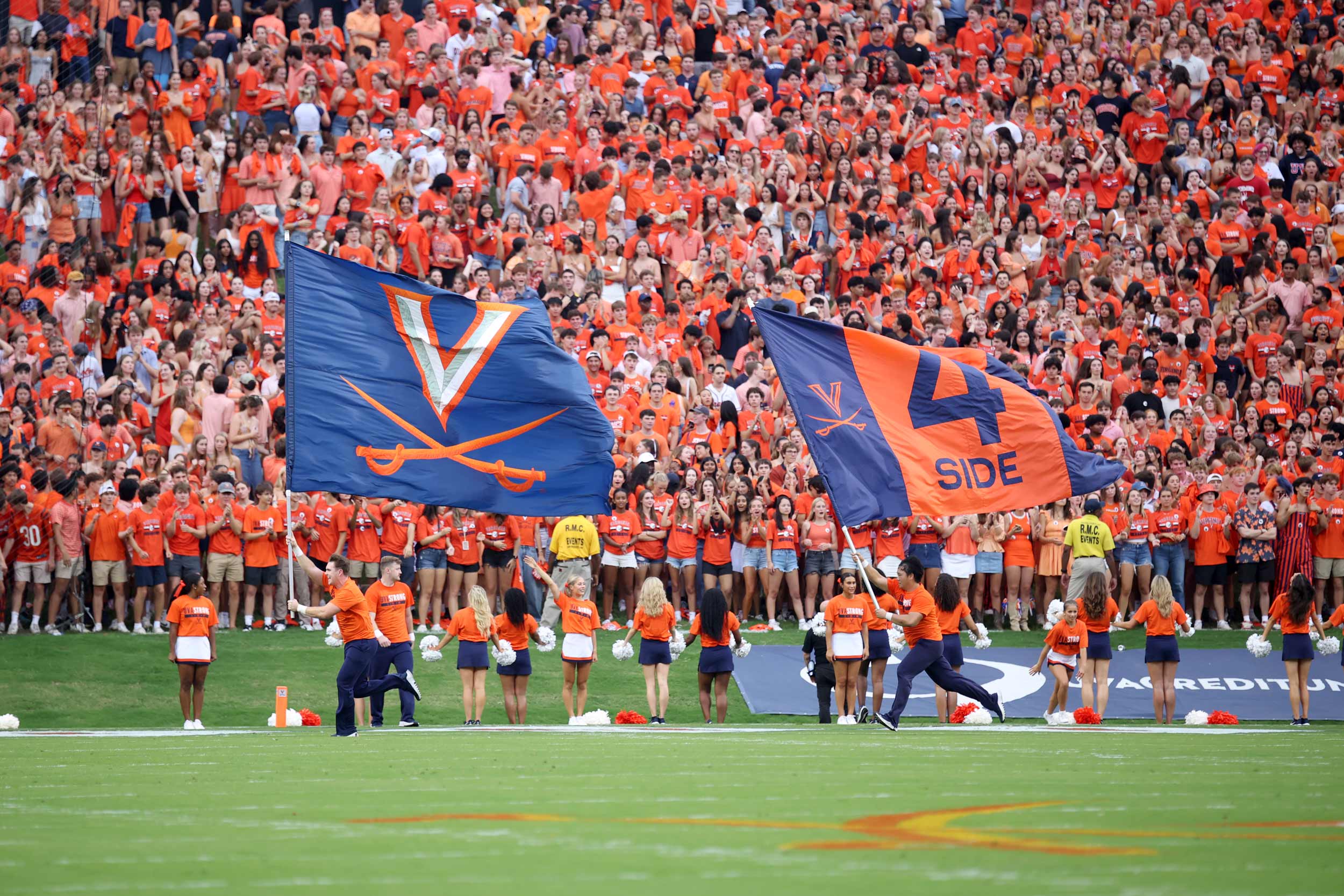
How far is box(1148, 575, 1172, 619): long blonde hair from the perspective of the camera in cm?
1658

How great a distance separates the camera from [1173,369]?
2306 centimetres

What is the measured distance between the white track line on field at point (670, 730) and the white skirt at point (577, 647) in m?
0.93

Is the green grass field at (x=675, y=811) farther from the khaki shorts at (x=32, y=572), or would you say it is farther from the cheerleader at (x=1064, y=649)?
the khaki shorts at (x=32, y=572)

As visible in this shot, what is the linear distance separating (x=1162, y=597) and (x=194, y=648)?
32.0ft

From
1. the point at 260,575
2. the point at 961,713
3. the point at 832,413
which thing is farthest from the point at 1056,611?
the point at 260,575

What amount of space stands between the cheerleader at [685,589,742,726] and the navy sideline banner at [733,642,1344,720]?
1.21 m

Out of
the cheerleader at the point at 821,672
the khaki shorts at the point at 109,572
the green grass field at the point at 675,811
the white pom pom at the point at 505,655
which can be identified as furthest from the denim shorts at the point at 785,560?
the khaki shorts at the point at 109,572

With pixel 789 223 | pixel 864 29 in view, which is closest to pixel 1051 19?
pixel 864 29

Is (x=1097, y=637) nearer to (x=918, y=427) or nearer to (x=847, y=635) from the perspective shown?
(x=847, y=635)

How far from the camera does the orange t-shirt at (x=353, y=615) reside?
13938mm

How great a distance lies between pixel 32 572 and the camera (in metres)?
18.4

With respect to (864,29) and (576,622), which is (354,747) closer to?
(576,622)

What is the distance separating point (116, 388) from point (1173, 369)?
14.3 m

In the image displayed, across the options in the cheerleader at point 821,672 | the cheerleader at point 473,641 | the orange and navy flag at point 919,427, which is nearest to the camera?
the orange and navy flag at point 919,427
